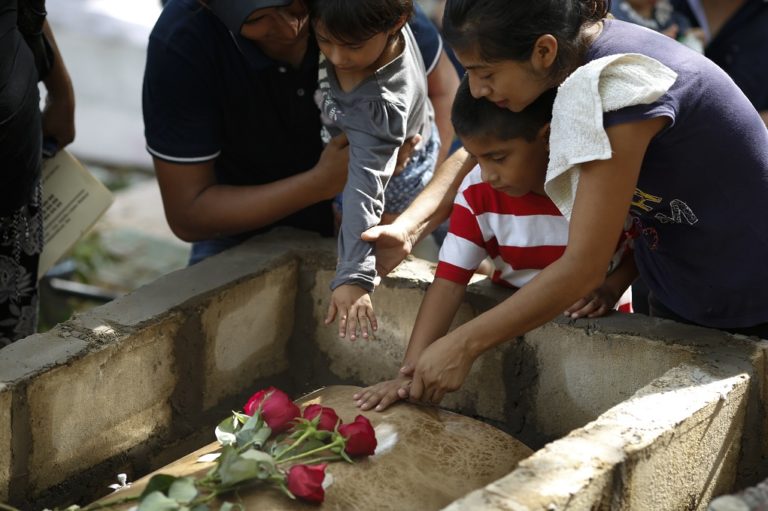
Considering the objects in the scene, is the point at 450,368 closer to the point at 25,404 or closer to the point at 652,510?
the point at 652,510

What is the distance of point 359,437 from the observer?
2543 mm

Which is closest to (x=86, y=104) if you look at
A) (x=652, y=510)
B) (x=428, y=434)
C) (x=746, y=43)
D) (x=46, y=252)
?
(x=46, y=252)

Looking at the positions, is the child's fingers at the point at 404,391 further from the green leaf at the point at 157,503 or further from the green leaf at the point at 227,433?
the green leaf at the point at 157,503

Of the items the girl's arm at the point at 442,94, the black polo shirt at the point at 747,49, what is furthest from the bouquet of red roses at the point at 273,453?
the black polo shirt at the point at 747,49

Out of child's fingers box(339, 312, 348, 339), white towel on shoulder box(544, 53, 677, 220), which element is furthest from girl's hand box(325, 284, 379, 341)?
white towel on shoulder box(544, 53, 677, 220)

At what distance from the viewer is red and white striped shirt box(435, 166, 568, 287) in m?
2.96

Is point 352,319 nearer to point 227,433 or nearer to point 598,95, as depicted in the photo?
point 227,433

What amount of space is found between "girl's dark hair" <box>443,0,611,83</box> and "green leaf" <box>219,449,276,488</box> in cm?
97

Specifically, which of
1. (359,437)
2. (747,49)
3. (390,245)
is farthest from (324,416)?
(747,49)

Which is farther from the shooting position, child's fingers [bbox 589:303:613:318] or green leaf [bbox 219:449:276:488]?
child's fingers [bbox 589:303:613:318]

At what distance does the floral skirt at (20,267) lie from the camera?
305 cm

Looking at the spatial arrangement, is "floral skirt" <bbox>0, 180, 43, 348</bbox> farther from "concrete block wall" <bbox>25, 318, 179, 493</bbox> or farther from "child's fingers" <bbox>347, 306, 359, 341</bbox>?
"child's fingers" <bbox>347, 306, 359, 341</bbox>

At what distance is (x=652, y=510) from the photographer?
246 centimetres

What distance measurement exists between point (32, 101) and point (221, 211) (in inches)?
25.8
